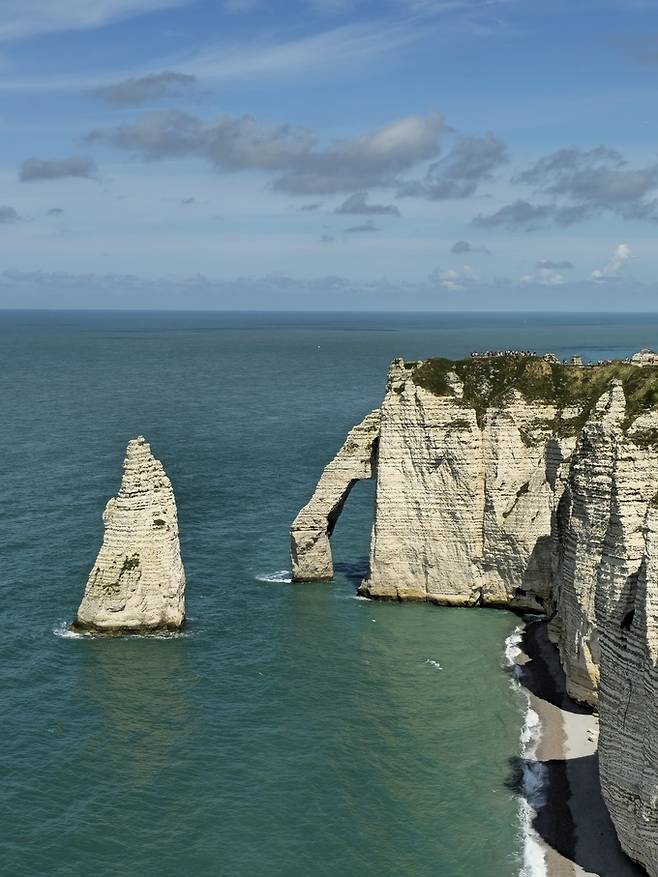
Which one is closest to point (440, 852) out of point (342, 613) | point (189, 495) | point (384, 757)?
point (384, 757)

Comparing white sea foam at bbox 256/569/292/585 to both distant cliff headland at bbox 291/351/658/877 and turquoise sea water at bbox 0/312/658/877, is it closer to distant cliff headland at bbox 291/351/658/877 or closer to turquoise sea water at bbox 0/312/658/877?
turquoise sea water at bbox 0/312/658/877

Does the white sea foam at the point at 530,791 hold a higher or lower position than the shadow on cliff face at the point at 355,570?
lower

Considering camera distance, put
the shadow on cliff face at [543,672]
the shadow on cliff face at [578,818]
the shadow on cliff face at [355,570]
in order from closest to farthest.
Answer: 1. the shadow on cliff face at [578,818]
2. the shadow on cliff face at [543,672]
3. the shadow on cliff face at [355,570]

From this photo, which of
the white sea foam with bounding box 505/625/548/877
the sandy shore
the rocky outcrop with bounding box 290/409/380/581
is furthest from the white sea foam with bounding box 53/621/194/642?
the sandy shore

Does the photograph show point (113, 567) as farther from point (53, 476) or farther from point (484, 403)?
point (53, 476)

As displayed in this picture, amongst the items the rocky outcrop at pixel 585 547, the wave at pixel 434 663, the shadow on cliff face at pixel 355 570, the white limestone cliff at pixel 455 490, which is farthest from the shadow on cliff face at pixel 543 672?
the shadow on cliff face at pixel 355 570

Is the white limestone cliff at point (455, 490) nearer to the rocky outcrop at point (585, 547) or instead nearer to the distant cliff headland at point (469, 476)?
the distant cliff headland at point (469, 476)

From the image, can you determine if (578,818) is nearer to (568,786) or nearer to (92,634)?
(568,786)
